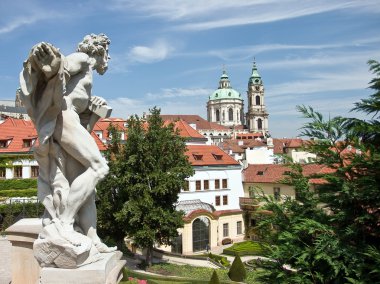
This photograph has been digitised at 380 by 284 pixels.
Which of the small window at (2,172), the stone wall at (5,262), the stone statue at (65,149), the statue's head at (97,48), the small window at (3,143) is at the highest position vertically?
the small window at (3,143)

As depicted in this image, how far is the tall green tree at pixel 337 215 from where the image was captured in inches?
241

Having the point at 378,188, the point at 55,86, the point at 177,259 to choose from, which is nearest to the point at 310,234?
the point at 378,188

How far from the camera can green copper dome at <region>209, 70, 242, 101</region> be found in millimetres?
154500

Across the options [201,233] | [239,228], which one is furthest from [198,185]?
[239,228]

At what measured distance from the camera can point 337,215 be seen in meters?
6.42

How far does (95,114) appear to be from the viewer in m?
5.36

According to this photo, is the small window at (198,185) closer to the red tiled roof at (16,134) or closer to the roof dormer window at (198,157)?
the roof dormer window at (198,157)

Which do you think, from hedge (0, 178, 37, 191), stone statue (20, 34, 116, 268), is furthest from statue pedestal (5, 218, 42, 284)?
hedge (0, 178, 37, 191)

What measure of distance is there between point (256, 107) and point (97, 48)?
141405 millimetres

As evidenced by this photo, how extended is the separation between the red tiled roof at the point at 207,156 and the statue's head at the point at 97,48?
32709 millimetres

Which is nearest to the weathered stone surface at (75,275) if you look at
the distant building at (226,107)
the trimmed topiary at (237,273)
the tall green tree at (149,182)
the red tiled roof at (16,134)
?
the tall green tree at (149,182)

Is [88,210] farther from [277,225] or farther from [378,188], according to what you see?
[378,188]

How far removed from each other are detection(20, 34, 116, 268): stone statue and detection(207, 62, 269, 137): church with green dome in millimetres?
135370

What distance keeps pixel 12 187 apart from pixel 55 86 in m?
29.4
